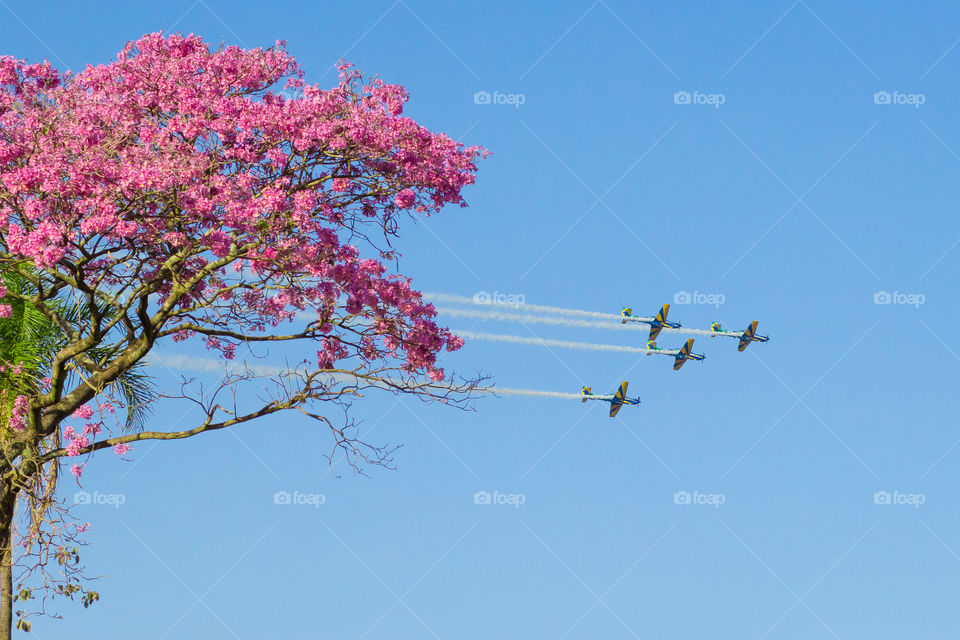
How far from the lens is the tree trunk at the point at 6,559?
17.5 meters

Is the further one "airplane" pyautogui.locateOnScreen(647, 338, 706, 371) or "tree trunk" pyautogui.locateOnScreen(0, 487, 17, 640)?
"airplane" pyautogui.locateOnScreen(647, 338, 706, 371)

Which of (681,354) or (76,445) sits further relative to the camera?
(681,354)

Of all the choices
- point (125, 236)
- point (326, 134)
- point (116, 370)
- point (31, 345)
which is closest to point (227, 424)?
point (116, 370)

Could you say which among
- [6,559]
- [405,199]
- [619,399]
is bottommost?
[6,559]

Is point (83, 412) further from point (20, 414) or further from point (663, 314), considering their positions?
point (663, 314)

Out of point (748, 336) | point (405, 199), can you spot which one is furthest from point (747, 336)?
point (405, 199)

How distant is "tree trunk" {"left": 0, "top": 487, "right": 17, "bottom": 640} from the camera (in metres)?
17.5

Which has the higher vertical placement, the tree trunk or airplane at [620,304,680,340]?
airplane at [620,304,680,340]

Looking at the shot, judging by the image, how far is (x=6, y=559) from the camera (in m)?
18.5

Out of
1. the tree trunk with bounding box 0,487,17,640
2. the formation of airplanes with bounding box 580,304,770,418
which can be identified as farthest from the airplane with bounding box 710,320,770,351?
the tree trunk with bounding box 0,487,17,640

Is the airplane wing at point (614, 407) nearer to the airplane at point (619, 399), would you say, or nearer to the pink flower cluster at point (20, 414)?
the airplane at point (619, 399)

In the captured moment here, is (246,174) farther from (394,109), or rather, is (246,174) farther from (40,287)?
(40,287)

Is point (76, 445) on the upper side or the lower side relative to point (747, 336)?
lower

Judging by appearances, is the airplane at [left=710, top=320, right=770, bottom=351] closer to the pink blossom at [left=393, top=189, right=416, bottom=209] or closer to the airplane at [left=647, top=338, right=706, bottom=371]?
the airplane at [left=647, top=338, right=706, bottom=371]
